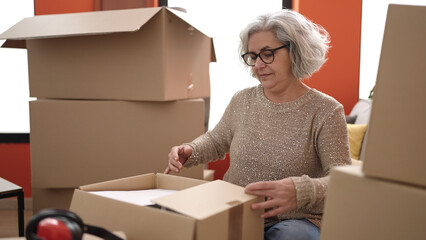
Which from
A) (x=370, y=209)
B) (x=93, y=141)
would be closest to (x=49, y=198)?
(x=93, y=141)

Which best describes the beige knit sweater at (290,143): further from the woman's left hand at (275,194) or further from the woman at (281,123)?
the woman's left hand at (275,194)

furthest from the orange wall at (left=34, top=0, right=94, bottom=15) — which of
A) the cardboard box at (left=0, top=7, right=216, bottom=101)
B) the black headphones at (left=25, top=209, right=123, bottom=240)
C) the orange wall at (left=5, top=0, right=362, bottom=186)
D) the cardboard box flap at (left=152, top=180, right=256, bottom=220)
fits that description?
the black headphones at (left=25, top=209, right=123, bottom=240)

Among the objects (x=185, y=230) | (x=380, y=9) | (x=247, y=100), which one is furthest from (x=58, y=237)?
(x=380, y=9)

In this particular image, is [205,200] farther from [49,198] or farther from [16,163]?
[16,163]

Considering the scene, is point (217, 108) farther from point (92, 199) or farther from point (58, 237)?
point (58, 237)

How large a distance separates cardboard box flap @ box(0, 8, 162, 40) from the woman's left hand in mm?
691

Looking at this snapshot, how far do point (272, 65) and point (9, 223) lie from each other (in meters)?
2.28

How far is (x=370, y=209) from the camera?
637mm

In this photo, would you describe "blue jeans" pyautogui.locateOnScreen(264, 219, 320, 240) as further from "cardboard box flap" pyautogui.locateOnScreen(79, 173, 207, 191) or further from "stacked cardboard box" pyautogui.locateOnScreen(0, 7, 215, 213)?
"stacked cardboard box" pyautogui.locateOnScreen(0, 7, 215, 213)

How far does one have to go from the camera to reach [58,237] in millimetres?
576

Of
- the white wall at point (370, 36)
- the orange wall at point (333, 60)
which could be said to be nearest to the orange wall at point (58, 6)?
the orange wall at point (333, 60)

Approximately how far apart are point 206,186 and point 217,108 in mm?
2358

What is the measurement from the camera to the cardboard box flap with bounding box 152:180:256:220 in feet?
2.49

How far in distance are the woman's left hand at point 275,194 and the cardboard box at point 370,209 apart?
9.0 inches
